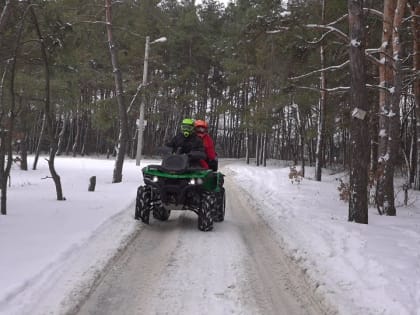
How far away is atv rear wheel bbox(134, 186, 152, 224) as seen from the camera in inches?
313

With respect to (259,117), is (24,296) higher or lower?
lower

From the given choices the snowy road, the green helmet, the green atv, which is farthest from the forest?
the snowy road

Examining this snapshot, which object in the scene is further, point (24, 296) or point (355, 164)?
point (355, 164)

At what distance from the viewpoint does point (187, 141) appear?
8.80 m

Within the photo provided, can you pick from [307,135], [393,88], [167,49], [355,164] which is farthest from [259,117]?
[167,49]

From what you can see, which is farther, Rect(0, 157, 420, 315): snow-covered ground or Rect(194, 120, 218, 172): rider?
Rect(194, 120, 218, 172): rider

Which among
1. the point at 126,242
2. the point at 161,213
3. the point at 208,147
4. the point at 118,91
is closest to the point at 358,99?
the point at 208,147

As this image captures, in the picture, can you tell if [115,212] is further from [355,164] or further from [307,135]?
[307,135]

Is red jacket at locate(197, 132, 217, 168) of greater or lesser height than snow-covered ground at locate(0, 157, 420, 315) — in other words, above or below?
above

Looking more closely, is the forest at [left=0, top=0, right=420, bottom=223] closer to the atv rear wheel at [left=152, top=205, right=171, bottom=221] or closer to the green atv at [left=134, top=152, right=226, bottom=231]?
the green atv at [left=134, top=152, right=226, bottom=231]

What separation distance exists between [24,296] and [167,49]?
35.0m

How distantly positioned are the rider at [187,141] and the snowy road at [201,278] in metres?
1.76

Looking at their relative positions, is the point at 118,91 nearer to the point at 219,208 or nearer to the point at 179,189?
the point at 219,208

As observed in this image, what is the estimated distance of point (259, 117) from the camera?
20.1m
